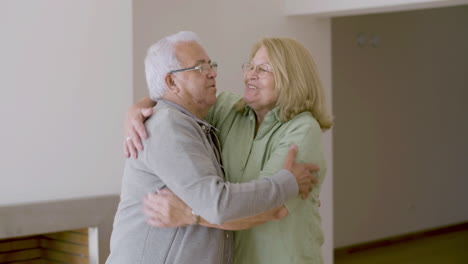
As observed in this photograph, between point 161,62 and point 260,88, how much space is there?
0.39 meters

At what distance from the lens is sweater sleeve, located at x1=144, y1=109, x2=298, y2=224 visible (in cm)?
206

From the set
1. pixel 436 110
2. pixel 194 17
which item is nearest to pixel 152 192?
pixel 194 17

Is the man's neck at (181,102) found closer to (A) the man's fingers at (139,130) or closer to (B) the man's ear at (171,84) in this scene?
(B) the man's ear at (171,84)

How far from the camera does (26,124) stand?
3363 mm

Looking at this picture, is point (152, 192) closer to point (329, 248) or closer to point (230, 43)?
point (230, 43)

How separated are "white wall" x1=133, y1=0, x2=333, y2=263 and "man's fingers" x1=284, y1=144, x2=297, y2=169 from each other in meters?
1.93

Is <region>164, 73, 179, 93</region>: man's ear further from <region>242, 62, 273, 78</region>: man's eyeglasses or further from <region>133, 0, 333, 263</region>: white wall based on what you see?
<region>133, 0, 333, 263</region>: white wall

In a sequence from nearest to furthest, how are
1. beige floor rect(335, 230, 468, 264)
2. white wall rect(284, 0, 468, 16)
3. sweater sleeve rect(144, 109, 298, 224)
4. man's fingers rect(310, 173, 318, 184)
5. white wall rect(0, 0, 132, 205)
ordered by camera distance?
sweater sleeve rect(144, 109, 298, 224), man's fingers rect(310, 173, 318, 184), white wall rect(0, 0, 132, 205), white wall rect(284, 0, 468, 16), beige floor rect(335, 230, 468, 264)

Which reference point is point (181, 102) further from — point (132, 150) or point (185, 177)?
point (185, 177)

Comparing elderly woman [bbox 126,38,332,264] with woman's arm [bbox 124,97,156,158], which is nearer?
woman's arm [bbox 124,97,156,158]

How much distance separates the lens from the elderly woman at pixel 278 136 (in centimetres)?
237

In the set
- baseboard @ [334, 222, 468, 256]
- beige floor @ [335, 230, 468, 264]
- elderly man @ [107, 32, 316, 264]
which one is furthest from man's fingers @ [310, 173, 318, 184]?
baseboard @ [334, 222, 468, 256]

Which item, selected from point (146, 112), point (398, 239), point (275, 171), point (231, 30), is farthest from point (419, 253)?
point (146, 112)

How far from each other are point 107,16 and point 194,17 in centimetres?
85
